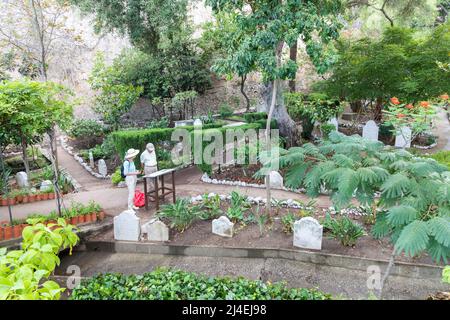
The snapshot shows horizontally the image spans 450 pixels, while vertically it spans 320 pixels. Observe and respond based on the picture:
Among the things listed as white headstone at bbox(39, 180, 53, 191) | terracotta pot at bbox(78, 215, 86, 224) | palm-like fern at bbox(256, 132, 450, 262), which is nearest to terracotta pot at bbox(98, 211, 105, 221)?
terracotta pot at bbox(78, 215, 86, 224)

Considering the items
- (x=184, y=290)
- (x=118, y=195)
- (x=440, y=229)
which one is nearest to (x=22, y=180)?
(x=118, y=195)

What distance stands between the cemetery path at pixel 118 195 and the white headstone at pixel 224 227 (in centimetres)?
253

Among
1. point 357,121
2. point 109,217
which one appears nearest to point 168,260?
point 109,217

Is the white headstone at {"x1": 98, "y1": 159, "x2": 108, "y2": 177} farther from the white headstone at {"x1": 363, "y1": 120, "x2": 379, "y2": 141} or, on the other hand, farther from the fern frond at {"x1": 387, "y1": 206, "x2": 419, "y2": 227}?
the fern frond at {"x1": 387, "y1": 206, "x2": 419, "y2": 227}

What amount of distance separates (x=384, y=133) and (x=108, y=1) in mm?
14570

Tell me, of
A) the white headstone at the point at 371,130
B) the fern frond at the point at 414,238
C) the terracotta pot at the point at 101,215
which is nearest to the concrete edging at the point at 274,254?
the terracotta pot at the point at 101,215

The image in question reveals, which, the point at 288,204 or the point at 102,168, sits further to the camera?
the point at 102,168

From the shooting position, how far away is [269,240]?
757cm

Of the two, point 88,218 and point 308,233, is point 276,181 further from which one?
point 88,218

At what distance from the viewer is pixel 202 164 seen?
1152 centimetres

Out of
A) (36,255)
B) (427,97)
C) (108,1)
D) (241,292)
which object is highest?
(108,1)

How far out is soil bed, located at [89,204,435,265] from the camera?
22.9 feet

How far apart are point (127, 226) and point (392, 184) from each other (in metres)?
5.72

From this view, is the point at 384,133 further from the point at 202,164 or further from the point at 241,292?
the point at 241,292
